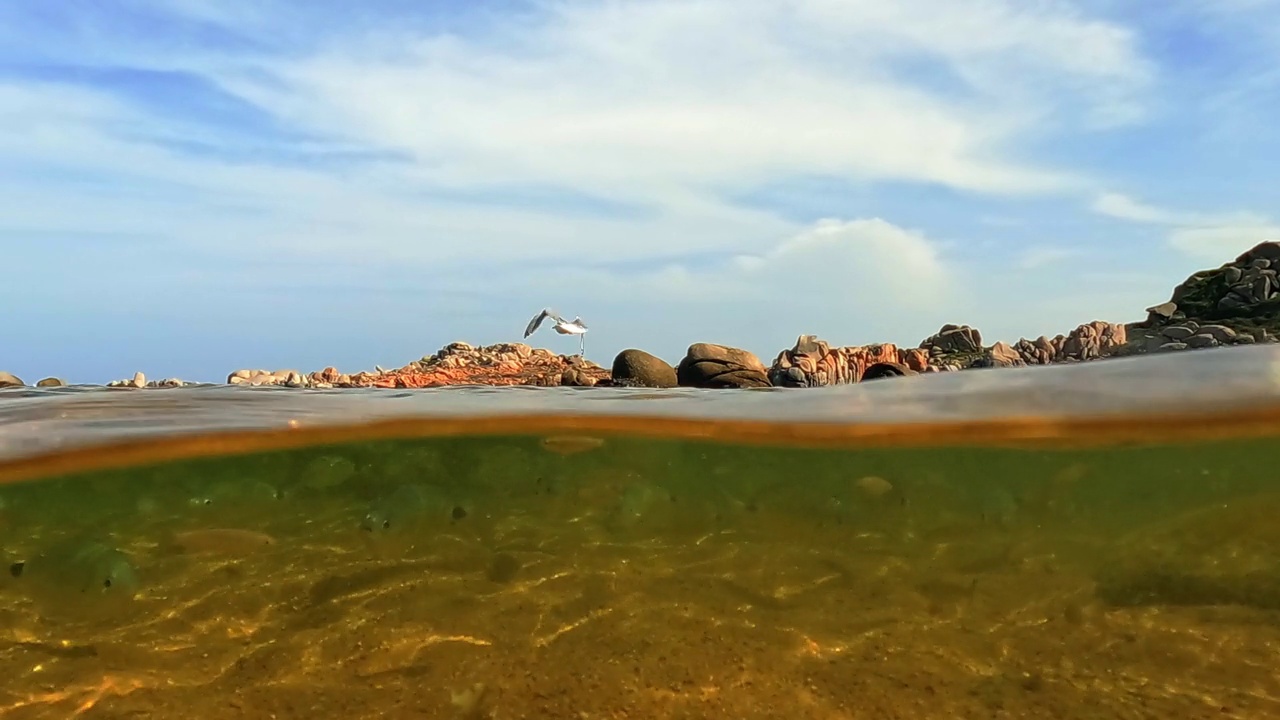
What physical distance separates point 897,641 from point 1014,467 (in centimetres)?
449

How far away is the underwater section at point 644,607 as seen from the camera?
18.4 feet

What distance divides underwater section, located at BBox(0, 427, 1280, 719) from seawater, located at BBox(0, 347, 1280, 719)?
26 mm

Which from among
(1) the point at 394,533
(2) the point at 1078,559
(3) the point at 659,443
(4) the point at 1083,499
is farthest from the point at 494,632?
(4) the point at 1083,499

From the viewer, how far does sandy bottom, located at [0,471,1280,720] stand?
5559 millimetres

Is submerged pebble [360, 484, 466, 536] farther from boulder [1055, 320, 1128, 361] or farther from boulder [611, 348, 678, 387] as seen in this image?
boulder [1055, 320, 1128, 361]

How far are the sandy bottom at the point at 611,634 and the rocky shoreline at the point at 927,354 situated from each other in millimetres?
4493

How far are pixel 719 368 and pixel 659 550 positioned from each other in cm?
725

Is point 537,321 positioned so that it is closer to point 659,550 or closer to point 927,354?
point 927,354

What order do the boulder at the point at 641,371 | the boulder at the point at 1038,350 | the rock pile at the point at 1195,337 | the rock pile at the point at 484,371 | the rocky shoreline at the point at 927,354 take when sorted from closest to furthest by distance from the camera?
the rock pile at the point at 1195,337 < the rocky shoreline at the point at 927,354 < the boulder at the point at 641,371 < the boulder at the point at 1038,350 < the rock pile at the point at 484,371

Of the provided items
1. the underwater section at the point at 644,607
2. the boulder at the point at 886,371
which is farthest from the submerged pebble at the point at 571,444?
the boulder at the point at 886,371

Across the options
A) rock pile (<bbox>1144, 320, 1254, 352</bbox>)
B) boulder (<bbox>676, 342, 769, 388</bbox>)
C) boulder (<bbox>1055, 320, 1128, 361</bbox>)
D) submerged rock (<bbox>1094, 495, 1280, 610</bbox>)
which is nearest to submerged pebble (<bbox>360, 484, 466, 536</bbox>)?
submerged rock (<bbox>1094, 495, 1280, 610</bbox>)

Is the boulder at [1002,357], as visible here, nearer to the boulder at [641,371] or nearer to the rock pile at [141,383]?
the boulder at [641,371]

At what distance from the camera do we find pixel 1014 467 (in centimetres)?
954

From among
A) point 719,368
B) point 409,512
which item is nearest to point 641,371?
point 719,368
